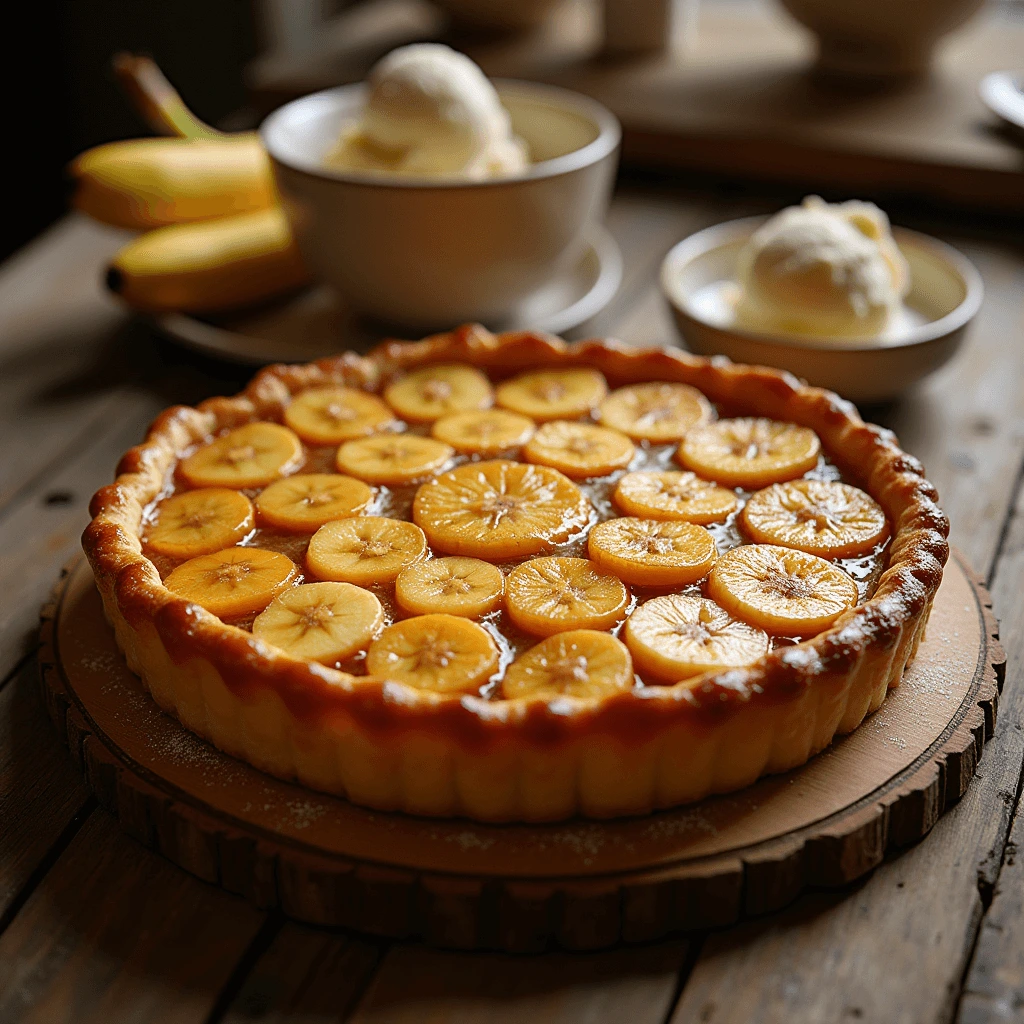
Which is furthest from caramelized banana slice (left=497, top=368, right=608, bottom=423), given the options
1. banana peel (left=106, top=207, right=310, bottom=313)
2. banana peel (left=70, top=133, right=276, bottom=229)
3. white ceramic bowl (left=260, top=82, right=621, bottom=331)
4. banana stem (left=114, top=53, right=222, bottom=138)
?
banana stem (left=114, top=53, right=222, bottom=138)

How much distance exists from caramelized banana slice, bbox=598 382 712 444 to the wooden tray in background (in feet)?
5.43

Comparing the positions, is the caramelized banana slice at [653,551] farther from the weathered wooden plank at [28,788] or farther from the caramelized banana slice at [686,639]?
the weathered wooden plank at [28,788]

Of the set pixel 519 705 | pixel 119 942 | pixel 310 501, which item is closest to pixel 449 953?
pixel 519 705

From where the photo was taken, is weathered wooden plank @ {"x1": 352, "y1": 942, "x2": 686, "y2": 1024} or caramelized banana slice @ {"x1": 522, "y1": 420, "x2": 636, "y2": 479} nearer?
weathered wooden plank @ {"x1": 352, "y1": 942, "x2": 686, "y2": 1024}

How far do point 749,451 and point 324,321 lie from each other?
138 cm

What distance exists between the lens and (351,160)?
9.48ft

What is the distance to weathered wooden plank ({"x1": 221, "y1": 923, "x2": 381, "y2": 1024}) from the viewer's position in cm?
143

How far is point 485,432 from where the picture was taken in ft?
7.29

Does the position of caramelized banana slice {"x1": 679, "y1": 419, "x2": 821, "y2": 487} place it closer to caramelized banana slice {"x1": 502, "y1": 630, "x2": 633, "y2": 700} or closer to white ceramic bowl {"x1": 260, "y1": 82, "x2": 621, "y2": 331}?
caramelized banana slice {"x1": 502, "y1": 630, "x2": 633, "y2": 700}

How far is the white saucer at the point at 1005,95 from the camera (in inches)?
140

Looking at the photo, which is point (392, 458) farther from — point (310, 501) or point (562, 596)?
point (562, 596)

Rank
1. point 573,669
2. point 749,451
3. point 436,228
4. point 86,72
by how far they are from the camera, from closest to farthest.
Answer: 1. point 573,669
2. point 749,451
3. point 436,228
4. point 86,72

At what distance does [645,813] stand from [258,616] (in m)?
0.63

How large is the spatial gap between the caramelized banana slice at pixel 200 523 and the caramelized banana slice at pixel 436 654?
0.39 metres
